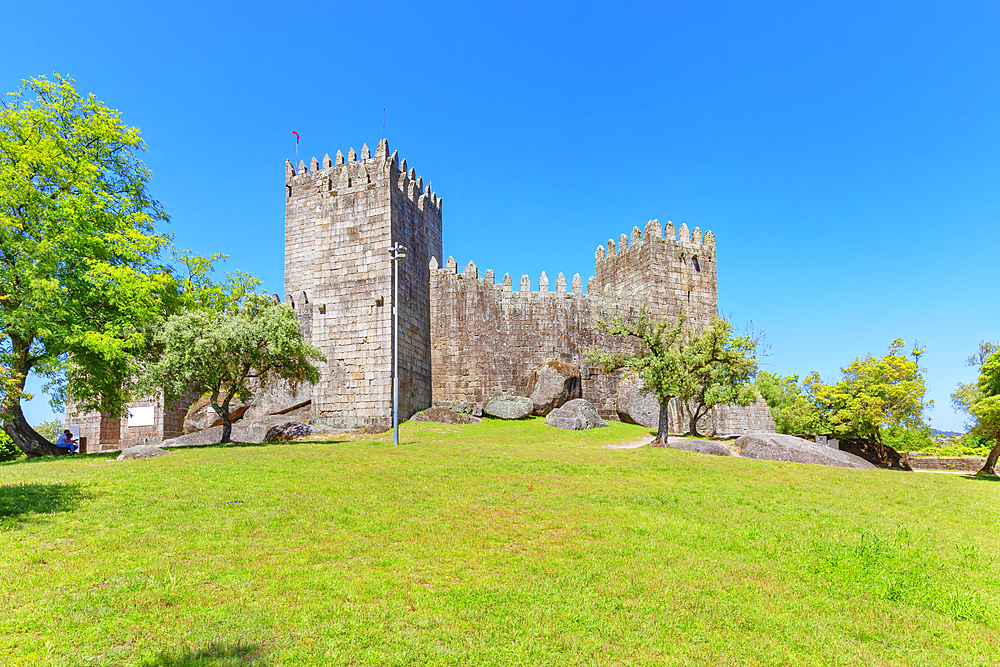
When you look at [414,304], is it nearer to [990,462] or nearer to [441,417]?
[441,417]

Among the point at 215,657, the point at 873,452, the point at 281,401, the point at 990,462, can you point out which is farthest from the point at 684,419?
the point at 215,657

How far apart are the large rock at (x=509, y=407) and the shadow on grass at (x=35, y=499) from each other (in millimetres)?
19375

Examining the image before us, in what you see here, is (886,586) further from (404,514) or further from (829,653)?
(404,514)

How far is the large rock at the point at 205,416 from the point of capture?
84.2 feet

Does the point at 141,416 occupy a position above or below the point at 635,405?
below

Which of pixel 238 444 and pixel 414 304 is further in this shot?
pixel 414 304

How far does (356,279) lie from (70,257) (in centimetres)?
1060

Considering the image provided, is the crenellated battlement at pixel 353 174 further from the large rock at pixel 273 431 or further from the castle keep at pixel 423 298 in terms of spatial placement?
the large rock at pixel 273 431

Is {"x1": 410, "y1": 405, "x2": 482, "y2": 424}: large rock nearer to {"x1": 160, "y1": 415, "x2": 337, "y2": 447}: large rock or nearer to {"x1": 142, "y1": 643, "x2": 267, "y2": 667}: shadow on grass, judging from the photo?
{"x1": 160, "y1": 415, "x2": 337, "y2": 447}: large rock

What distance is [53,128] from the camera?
2069 cm

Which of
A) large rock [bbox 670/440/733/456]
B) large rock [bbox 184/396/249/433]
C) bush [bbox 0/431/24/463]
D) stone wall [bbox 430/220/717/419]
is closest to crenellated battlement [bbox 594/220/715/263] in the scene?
stone wall [bbox 430/220/717/419]

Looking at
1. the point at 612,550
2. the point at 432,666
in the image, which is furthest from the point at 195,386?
the point at 432,666

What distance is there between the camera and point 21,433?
64.1 feet

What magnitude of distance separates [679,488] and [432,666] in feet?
28.7
